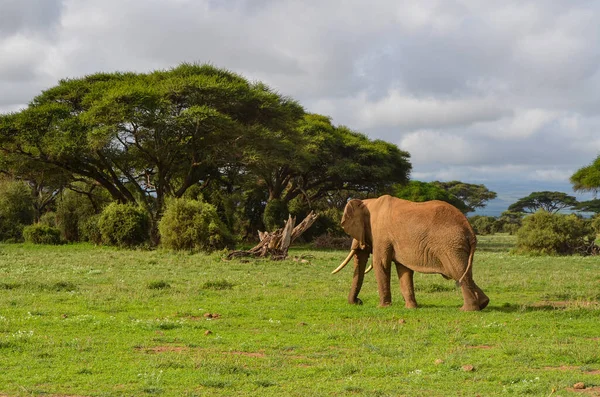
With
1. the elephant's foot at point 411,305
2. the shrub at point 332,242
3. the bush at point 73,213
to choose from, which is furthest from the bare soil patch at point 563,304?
the bush at point 73,213

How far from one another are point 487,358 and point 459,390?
168 centimetres

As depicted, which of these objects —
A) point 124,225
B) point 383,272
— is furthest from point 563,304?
point 124,225

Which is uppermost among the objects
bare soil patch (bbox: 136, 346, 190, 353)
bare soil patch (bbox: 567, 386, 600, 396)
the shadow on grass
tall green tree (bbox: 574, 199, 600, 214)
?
tall green tree (bbox: 574, 199, 600, 214)

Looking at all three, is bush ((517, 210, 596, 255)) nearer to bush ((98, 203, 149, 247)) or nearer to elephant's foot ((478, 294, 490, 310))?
bush ((98, 203, 149, 247))

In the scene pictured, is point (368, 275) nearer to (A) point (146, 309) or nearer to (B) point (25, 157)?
(A) point (146, 309)

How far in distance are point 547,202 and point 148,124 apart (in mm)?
56269

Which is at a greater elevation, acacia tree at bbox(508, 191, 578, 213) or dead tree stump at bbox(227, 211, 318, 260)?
acacia tree at bbox(508, 191, 578, 213)

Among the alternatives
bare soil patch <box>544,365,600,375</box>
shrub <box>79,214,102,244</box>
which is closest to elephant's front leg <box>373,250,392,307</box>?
bare soil patch <box>544,365,600,375</box>

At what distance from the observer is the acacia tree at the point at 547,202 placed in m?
77.2

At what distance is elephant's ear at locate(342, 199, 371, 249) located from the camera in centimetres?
1538

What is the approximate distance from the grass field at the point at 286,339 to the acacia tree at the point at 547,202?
6061 cm

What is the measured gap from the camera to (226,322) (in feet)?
43.4

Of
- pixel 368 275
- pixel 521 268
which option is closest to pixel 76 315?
pixel 368 275

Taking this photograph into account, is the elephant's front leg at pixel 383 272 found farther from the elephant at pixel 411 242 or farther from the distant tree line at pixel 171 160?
the distant tree line at pixel 171 160
